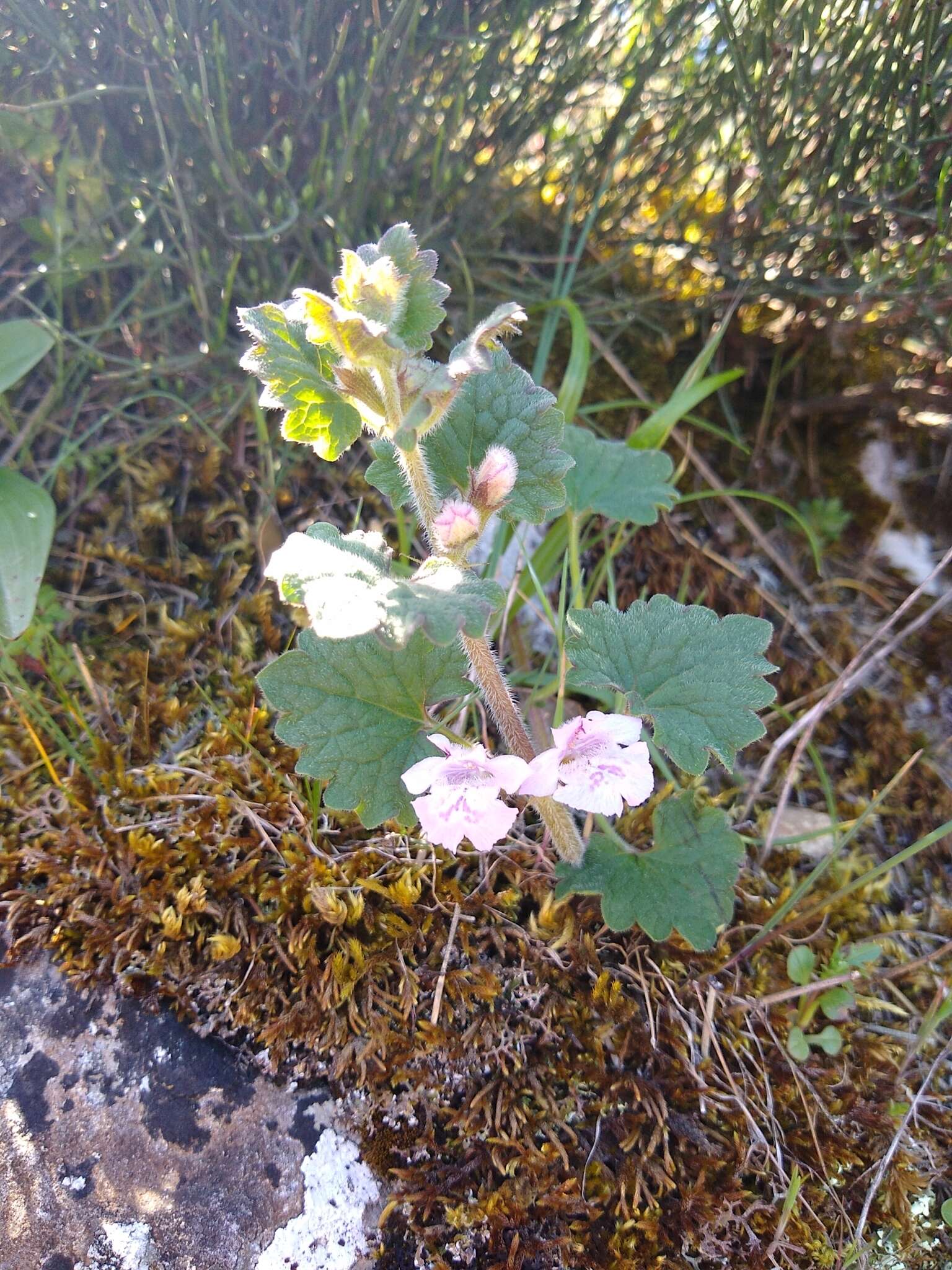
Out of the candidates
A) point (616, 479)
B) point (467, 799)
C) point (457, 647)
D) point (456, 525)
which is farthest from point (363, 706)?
point (616, 479)

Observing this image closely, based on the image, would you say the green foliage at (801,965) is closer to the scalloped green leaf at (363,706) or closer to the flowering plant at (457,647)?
the flowering plant at (457,647)

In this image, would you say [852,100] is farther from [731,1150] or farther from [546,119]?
[731,1150]

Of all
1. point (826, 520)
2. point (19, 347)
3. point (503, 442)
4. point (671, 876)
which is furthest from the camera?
point (826, 520)

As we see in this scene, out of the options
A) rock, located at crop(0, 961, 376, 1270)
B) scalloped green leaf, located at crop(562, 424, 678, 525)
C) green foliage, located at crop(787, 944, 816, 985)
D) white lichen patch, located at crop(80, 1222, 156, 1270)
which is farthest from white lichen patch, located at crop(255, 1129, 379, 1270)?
scalloped green leaf, located at crop(562, 424, 678, 525)

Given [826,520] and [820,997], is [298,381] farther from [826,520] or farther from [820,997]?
[826,520]

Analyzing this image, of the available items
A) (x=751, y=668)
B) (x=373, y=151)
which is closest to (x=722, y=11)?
(x=373, y=151)

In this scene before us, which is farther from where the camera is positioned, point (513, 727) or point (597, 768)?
point (513, 727)
